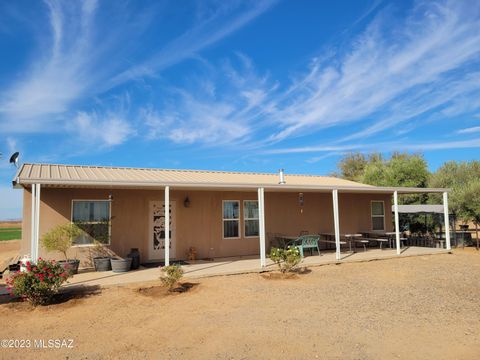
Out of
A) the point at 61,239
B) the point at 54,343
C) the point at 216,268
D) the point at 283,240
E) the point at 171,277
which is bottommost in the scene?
the point at 54,343

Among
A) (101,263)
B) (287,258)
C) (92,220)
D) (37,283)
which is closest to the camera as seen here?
(37,283)

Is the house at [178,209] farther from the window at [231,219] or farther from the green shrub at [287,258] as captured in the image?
the green shrub at [287,258]

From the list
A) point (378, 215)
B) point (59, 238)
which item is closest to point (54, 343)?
point (59, 238)

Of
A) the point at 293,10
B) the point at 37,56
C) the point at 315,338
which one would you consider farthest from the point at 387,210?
the point at 37,56

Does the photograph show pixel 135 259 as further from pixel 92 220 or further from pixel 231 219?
pixel 231 219

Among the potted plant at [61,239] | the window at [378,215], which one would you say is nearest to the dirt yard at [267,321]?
the potted plant at [61,239]

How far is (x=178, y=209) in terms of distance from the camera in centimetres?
1115

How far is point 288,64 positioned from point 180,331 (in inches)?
552

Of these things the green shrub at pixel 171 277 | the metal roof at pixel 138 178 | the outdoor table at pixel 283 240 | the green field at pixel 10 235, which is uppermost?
the metal roof at pixel 138 178

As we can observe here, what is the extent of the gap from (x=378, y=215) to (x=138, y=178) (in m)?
9.89

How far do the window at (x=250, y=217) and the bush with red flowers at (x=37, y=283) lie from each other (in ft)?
22.1

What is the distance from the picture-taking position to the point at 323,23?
13789 mm

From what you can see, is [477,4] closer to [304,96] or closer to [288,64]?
[288,64]

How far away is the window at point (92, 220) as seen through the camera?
32.2ft
